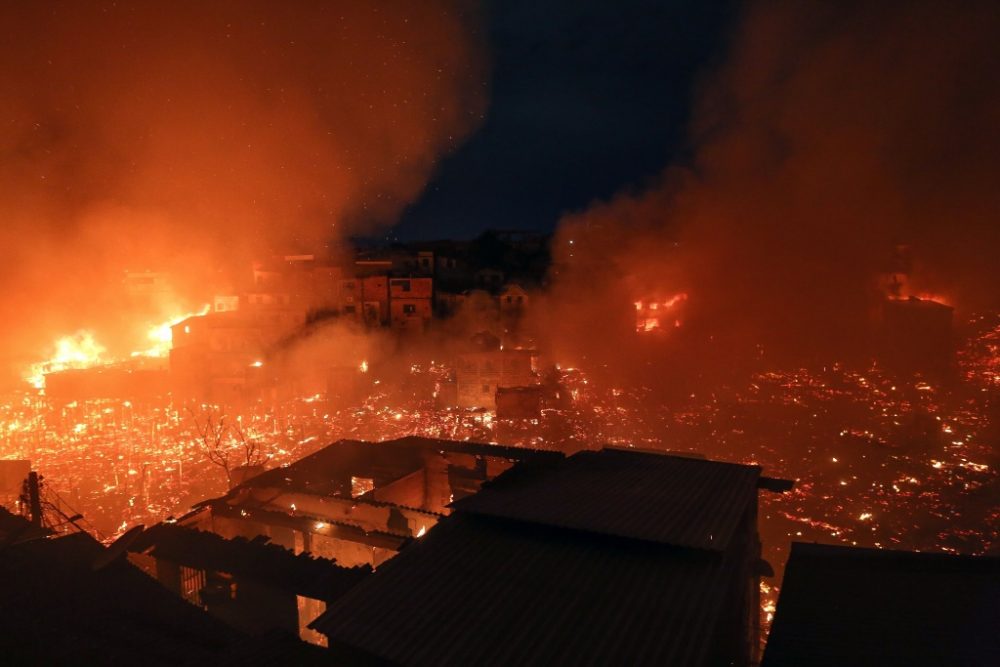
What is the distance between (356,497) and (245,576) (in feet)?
9.77

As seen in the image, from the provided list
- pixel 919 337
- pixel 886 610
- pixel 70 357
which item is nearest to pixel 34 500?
pixel 886 610

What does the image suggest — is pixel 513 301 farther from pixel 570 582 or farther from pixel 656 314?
pixel 570 582

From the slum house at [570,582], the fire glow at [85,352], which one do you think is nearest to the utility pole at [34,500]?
the slum house at [570,582]

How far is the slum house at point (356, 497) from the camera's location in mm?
8500

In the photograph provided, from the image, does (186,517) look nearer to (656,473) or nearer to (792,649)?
(656,473)

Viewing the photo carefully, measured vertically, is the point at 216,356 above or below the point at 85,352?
above

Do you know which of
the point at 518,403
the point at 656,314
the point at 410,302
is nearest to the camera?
the point at 518,403

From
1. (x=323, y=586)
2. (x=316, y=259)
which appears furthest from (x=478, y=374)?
(x=323, y=586)

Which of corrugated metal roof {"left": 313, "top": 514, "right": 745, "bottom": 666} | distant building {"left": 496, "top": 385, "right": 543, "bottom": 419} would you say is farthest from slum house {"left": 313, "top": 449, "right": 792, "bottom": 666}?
distant building {"left": 496, "top": 385, "right": 543, "bottom": 419}

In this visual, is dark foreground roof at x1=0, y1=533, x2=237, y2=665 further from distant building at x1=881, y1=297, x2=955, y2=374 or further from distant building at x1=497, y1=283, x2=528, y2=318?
distant building at x1=881, y1=297, x2=955, y2=374

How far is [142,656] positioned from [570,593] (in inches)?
134

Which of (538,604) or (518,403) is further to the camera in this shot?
(518,403)

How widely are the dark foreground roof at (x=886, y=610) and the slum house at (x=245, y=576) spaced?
4.02 m

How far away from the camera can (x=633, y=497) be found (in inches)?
233
